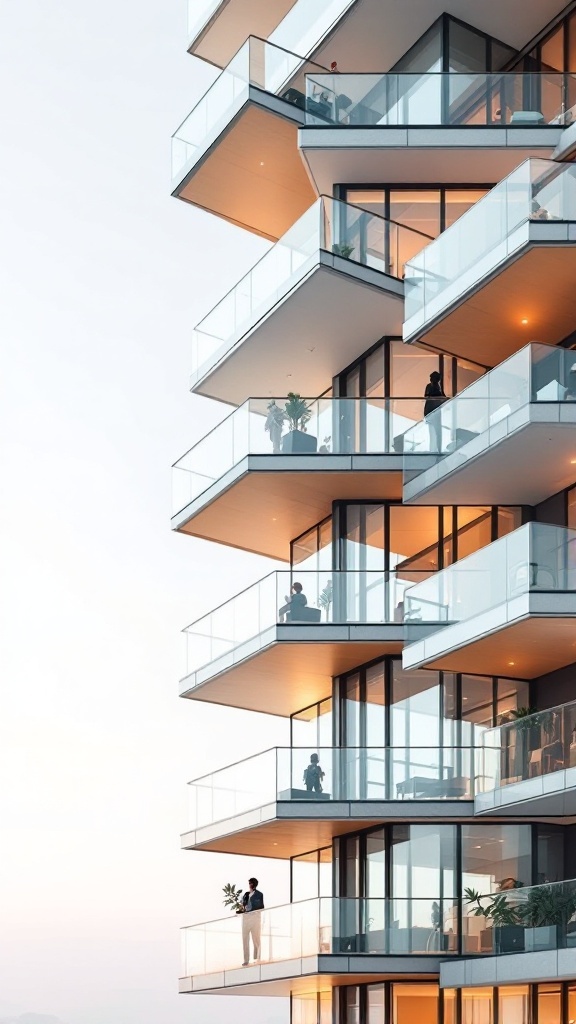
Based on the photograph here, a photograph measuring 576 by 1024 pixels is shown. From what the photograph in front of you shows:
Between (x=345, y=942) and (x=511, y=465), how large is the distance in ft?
28.7

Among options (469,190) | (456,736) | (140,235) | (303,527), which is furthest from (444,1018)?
(140,235)

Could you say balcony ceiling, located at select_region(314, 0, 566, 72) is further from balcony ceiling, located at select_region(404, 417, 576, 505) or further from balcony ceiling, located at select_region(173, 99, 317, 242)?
balcony ceiling, located at select_region(404, 417, 576, 505)

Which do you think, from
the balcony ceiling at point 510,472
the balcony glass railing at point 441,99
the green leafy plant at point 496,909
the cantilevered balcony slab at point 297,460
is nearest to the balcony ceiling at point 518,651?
the balcony ceiling at point 510,472

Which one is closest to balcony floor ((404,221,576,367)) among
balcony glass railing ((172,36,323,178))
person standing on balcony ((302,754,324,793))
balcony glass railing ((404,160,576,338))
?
balcony glass railing ((404,160,576,338))

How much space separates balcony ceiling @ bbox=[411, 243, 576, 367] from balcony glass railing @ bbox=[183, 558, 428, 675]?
431 centimetres

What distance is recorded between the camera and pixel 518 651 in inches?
1125

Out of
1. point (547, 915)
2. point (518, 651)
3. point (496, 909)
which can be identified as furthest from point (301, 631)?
point (547, 915)

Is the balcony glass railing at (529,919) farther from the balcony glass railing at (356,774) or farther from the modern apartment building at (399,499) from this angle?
the balcony glass railing at (356,774)

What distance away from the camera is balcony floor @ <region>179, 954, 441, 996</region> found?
92.5 ft

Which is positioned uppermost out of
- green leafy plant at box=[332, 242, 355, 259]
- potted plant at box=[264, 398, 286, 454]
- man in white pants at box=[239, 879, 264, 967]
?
green leafy plant at box=[332, 242, 355, 259]

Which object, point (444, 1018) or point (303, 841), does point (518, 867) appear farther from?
point (303, 841)

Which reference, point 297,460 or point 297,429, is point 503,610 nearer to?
point 297,460

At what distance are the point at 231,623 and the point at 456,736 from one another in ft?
19.0

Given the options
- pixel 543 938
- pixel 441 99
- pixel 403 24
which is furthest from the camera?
pixel 403 24
